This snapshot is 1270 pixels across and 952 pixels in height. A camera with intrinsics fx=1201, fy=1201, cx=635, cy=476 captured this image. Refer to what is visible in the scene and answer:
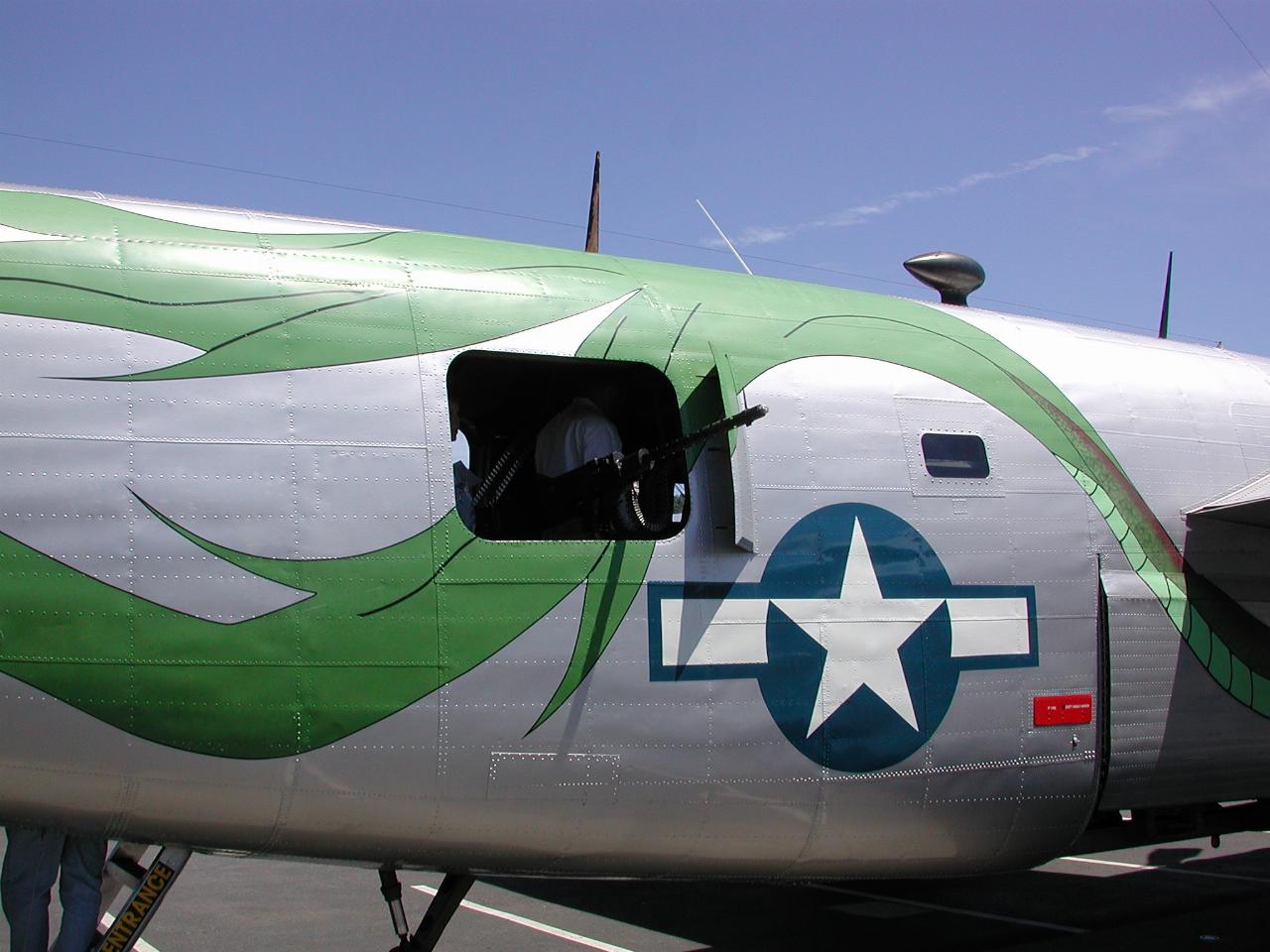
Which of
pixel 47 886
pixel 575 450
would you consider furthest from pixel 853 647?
pixel 47 886

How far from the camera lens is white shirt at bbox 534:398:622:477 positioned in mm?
5949

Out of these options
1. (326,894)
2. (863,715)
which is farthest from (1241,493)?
(326,894)

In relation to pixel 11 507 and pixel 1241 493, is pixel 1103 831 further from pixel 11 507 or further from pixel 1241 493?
pixel 11 507

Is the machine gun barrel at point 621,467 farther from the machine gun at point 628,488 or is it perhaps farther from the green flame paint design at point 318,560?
the green flame paint design at point 318,560

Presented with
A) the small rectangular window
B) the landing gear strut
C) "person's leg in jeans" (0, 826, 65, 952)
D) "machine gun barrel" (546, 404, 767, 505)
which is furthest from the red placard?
"person's leg in jeans" (0, 826, 65, 952)

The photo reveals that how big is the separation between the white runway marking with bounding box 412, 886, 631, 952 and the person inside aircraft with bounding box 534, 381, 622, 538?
4.44 meters

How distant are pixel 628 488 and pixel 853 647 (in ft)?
4.31

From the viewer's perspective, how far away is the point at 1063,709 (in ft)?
20.5

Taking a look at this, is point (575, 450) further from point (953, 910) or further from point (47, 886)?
point (953, 910)

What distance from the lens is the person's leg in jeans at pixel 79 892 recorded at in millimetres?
4895

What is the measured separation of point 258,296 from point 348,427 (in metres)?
0.67

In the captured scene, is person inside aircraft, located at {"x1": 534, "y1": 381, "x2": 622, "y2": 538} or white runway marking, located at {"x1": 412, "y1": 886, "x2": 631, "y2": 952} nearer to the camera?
person inside aircraft, located at {"x1": 534, "y1": 381, "x2": 622, "y2": 538}

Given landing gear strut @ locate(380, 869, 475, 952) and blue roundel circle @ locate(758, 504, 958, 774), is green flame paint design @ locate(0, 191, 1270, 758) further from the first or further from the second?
landing gear strut @ locate(380, 869, 475, 952)

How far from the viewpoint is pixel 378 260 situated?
5.37 m
